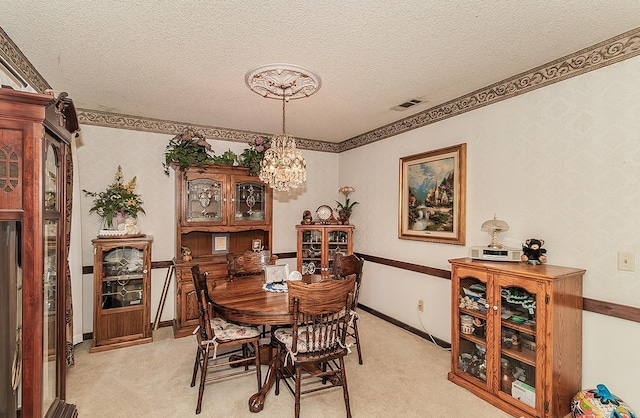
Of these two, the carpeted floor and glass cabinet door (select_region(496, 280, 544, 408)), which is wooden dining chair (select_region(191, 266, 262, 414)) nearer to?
the carpeted floor

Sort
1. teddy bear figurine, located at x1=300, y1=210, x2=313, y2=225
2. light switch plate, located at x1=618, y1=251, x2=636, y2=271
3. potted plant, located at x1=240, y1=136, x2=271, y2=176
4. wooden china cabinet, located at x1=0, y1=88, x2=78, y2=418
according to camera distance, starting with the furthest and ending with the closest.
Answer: teddy bear figurine, located at x1=300, y1=210, x2=313, y2=225
potted plant, located at x1=240, y1=136, x2=271, y2=176
light switch plate, located at x1=618, y1=251, x2=636, y2=271
wooden china cabinet, located at x1=0, y1=88, x2=78, y2=418

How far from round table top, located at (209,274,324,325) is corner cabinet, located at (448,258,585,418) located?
1.55 metres

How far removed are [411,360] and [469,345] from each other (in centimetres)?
66

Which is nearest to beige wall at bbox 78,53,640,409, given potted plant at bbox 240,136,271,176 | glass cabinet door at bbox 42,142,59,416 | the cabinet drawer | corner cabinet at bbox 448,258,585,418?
corner cabinet at bbox 448,258,585,418

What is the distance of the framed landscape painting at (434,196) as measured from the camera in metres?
3.28

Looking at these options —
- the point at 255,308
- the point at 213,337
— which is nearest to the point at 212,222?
the point at 213,337

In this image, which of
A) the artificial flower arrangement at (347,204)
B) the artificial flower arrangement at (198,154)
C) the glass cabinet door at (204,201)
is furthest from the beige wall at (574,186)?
the glass cabinet door at (204,201)

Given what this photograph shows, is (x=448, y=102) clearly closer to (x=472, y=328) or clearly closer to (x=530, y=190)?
(x=530, y=190)

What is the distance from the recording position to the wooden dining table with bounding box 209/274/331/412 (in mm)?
2270

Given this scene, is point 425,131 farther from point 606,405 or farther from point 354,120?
point 606,405

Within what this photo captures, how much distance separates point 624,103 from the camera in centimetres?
214

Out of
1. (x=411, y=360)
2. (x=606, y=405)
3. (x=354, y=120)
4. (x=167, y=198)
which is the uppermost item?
(x=354, y=120)

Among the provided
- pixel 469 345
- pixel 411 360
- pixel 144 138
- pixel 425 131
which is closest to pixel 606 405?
pixel 469 345

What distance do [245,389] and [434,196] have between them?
2692mm
